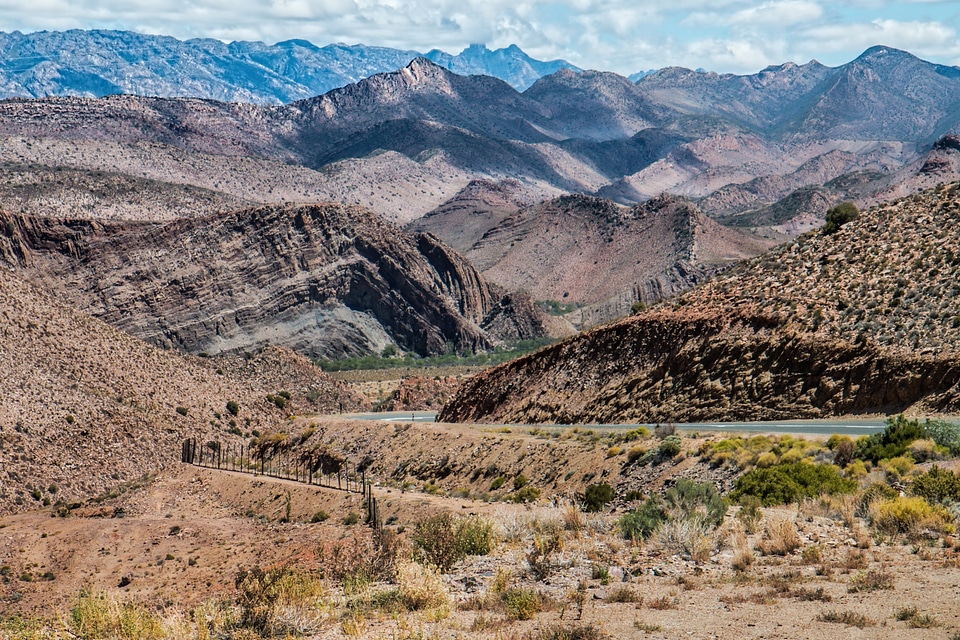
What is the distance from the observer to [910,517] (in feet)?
52.2

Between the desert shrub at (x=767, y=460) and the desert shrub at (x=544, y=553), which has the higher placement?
the desert shrub at (x=767, y=460)

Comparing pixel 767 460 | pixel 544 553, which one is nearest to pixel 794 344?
pixel 767 460

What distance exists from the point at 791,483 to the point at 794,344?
14570mm

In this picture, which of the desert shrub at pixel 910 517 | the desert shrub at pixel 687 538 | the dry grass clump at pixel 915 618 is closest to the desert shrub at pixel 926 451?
the desert shrub at pixel 910 517

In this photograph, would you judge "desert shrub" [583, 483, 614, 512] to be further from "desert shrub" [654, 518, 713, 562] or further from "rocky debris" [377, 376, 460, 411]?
"rocky debris" [377, 376, 460, 411]

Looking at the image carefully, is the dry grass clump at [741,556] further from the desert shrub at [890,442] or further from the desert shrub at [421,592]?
the desert shrub at [890,442]

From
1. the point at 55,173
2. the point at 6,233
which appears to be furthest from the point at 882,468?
the point at 55,173

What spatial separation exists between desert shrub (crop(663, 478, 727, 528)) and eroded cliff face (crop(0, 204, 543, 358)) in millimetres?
98439

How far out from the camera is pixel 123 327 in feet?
365

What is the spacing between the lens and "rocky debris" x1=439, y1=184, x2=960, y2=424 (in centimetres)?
3098

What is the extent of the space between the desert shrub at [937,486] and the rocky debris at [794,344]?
34.3 ft

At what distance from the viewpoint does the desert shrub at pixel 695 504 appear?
1743cm

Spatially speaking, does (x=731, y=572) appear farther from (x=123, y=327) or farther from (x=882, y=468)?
(x=123, y=327)

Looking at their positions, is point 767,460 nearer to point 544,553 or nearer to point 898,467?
point 898,467
